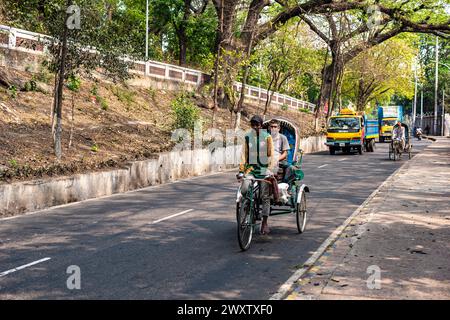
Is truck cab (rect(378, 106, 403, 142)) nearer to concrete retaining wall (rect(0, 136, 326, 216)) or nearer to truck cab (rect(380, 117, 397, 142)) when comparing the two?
truck cab (rect(380, 117, 397, 142))

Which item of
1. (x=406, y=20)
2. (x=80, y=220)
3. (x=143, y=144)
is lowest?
(x=80, y=220)

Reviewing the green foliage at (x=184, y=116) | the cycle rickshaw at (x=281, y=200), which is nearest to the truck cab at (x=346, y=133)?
the green foliage at (x=184, y=116)

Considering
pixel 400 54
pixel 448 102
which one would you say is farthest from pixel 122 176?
pixel 448 102

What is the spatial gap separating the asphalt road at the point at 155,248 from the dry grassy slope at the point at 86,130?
8.16ft

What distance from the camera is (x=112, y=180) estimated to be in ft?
58.4

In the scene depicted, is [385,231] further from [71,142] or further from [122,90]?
[122,90]

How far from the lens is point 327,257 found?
8562 mm

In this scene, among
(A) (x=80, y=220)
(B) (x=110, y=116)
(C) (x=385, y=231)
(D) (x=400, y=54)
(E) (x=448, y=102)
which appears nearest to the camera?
(C) (x=385, y=231)

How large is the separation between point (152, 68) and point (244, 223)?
93.6ft

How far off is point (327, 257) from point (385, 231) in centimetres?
237

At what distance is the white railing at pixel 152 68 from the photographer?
24547 mm

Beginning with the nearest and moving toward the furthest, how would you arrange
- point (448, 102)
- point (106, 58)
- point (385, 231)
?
point (385, 231) < point (106, 58) < point (448, 102)

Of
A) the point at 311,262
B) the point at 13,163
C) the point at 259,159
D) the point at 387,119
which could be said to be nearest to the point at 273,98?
the point at 387,119

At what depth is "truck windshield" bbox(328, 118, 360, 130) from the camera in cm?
3606
